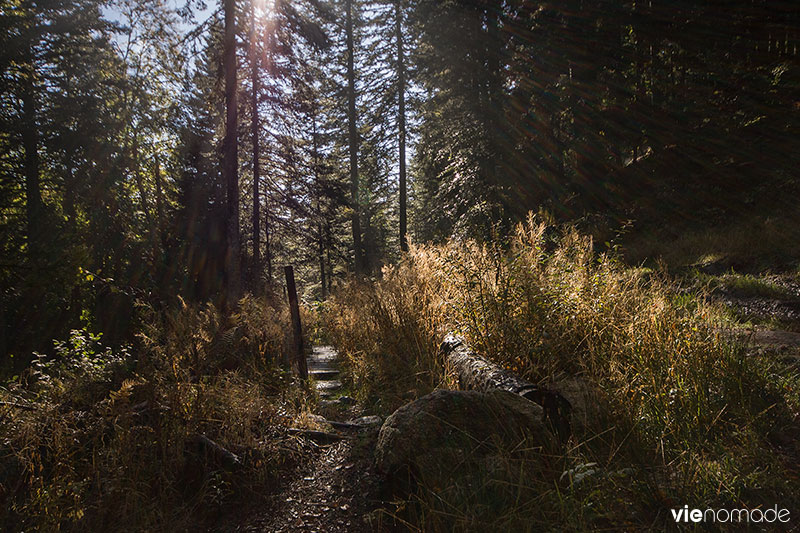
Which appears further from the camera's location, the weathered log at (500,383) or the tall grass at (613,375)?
the weathered log at (500,383)

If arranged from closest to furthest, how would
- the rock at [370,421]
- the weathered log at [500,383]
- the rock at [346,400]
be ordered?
the weathered log at [500,383]
the rock at [370,421]
the rock at [346,400]

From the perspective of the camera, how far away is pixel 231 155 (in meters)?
10.8

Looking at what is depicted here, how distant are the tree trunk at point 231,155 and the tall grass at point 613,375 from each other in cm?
696

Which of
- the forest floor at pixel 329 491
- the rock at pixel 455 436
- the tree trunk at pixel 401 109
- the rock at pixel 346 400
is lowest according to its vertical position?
the rock at pixel 346 400

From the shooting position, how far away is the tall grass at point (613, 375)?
7.13 feet

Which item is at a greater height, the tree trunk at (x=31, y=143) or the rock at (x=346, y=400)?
the tree trunk at (x=31, y=143)

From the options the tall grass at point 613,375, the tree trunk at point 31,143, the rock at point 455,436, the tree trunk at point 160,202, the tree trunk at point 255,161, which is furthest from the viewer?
the tree trunk at point 160,202

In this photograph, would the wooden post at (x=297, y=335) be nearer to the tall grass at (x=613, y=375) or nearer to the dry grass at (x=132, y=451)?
the tall grass at (x=613, y=375)

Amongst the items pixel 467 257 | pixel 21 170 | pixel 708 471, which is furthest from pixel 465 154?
pixel 21 170

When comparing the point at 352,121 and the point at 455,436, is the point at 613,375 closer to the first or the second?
the point at 455,436

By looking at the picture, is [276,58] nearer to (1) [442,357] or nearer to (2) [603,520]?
(1) [442,357]

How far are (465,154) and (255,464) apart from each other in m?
12.0

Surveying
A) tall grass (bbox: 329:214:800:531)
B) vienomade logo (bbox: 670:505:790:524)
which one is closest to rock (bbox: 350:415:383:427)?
tall grass (bbox: 329:214:800:531)

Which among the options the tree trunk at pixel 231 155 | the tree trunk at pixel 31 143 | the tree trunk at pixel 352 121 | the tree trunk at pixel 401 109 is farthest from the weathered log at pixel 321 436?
the tree trunk at pixel 352 121
